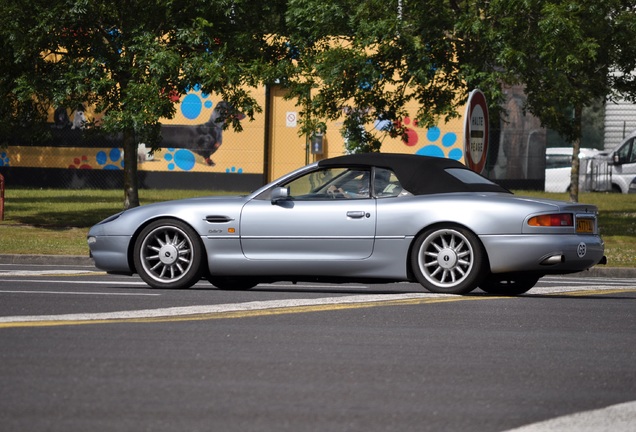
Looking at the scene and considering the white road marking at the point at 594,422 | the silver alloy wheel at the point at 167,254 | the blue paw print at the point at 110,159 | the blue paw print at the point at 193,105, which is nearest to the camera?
the white road marking at the point at 594,422

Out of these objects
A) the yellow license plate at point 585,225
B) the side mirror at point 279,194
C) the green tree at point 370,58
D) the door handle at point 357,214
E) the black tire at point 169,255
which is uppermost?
the green tree at point 370,58

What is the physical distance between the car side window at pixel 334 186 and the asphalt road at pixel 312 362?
41.5 inches

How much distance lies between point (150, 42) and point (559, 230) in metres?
14.5

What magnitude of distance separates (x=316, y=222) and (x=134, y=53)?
46.8ft

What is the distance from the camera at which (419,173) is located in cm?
1205

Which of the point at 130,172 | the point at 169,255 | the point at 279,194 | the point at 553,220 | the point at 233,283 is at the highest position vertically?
the point at 130,172

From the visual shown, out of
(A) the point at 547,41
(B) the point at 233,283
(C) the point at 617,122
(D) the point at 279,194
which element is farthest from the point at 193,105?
(D) the point at 279,194

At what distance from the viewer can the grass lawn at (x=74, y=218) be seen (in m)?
20.4

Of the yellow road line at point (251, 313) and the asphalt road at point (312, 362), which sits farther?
the yellow road line at point (251, 313)

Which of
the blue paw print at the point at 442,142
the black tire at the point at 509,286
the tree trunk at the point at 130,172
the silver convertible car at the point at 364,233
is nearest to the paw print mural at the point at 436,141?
the blue paw print at the point at 442,142

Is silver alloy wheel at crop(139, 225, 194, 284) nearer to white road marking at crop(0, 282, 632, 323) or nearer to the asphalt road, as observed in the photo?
the asphalt road

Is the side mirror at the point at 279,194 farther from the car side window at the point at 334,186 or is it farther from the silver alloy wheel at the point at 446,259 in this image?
the silver alloy wheel at the point at 446,259

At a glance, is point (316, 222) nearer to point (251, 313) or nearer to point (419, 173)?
point (419, 173)

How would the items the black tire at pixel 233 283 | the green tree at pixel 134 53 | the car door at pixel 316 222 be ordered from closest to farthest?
the car door at pixel 316 222 → the black tire at pixel 233 283 → the green tree at pixel 134 53
